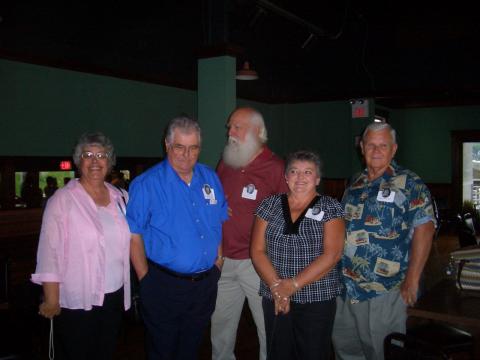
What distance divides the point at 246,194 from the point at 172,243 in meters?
0.62

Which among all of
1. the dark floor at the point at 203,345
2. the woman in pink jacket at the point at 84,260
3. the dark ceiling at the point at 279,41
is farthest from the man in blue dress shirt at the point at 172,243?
the dark ceiling at the point at 279,41

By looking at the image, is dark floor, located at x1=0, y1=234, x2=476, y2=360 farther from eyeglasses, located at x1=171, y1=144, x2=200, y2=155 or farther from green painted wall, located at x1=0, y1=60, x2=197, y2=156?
green painted wall, located at x1=0, y1=60, x2=197, y2=156

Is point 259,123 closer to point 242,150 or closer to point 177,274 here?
point 242,150

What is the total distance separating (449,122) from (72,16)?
30.6 ft

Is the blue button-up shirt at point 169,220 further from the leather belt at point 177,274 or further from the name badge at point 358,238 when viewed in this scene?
the name badge at point 358,238

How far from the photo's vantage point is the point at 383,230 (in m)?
2.34

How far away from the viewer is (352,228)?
7.93 ft

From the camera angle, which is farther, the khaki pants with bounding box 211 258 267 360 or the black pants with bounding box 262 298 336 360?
the khaki pants with bounding box 211 258 267 360

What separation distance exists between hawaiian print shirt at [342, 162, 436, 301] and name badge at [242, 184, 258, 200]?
589mm

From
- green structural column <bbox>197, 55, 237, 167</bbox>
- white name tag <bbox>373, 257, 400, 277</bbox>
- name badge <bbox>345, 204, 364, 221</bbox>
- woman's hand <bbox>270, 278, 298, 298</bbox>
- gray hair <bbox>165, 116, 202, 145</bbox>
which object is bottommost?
woman's hand <bbox>270, 278, 298, 298</bbox>

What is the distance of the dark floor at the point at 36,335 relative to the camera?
253cm

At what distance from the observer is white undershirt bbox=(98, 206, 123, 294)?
7.61 feet

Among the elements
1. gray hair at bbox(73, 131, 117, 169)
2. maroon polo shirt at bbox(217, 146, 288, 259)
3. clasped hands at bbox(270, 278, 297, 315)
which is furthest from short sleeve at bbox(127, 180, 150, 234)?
clasped hands at bbox(270, 278, 297, 315)

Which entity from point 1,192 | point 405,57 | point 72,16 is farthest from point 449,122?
point 1,192
